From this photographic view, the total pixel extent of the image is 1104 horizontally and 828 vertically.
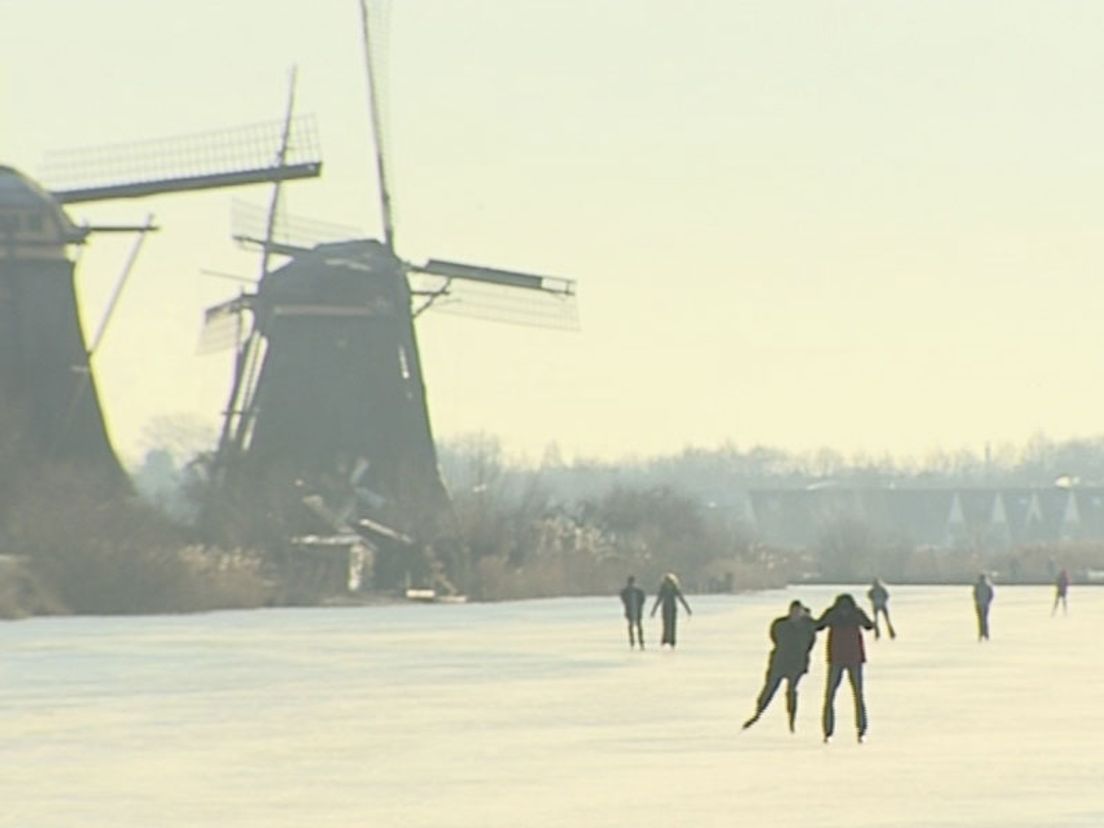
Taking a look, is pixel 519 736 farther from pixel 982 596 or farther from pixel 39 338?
pixel 39 338

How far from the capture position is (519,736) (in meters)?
21.3

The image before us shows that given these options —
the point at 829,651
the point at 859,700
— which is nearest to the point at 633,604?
the point at 859,700

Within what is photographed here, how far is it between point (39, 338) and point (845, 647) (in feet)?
102

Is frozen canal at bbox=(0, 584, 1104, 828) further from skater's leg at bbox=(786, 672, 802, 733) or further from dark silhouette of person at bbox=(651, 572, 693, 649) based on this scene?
dark silhouette of person at bbox=(651, 572, 693, 649)

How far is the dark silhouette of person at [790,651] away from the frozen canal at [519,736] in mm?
291

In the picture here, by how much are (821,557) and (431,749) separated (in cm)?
9463

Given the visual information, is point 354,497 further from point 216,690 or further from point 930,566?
point 930,566

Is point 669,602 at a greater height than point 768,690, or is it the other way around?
point 669,602

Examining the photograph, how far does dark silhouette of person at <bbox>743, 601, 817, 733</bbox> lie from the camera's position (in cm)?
2144

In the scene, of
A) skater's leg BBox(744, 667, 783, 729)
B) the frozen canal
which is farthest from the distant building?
skater's leg BBox(744, 667, 783, 729)

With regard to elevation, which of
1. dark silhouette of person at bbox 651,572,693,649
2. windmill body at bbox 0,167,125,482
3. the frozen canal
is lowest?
the frozen canal

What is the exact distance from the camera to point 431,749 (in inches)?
788

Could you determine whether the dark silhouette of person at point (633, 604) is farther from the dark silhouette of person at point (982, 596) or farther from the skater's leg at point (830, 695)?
the skater's leg at point (830, 695)

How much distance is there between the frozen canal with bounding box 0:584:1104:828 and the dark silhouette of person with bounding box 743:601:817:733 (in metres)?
0.29
